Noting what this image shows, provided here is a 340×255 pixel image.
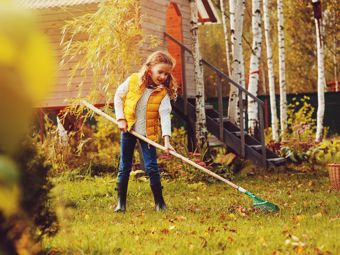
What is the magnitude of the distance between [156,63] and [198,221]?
1643 mm

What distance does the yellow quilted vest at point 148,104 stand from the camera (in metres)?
6.67

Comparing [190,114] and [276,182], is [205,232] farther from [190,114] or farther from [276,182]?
[190,114]

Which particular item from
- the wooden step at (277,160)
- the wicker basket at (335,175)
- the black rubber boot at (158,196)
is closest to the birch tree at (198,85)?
the wooden step at (277,160)

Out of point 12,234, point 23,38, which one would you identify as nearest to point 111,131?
point 12,234

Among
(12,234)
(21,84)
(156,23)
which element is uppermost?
(156,23)

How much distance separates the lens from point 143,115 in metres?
6.72

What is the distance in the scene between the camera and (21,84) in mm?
777

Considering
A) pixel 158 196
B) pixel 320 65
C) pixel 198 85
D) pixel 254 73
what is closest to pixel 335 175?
pixel 158 196

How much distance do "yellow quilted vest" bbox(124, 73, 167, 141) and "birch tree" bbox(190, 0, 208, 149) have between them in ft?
14.2

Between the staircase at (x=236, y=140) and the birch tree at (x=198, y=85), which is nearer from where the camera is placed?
the birch tree at (x=198, y=85)

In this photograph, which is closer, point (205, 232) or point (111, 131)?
point (205, 232)

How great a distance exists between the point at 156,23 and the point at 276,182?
4065 mm

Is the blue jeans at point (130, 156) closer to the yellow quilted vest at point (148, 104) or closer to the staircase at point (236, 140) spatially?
the yellow quilted vest at point (148, 104)

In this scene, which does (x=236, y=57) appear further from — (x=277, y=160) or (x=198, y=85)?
(x=277, y=160)
